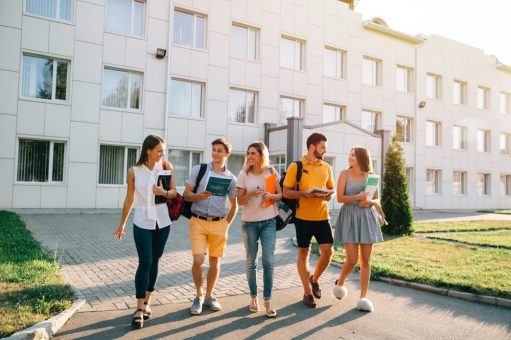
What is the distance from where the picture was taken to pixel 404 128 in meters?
25.7

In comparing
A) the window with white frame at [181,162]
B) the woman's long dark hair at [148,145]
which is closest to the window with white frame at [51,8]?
the window with white frame at [181,162]

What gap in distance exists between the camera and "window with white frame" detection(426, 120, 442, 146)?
2680 centimetres

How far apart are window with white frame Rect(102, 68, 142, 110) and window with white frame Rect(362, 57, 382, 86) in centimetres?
1343

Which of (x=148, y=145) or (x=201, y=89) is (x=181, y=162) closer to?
(x=201, y=89)

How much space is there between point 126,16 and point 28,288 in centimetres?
1495

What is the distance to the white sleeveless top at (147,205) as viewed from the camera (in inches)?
172

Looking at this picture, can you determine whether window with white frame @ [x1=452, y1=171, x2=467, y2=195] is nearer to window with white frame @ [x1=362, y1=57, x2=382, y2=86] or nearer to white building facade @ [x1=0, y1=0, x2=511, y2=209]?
white building facade @ [x1=0, y1=0, x2=511, y2=209]

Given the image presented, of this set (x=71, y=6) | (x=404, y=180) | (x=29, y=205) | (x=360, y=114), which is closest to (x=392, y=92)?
(x=360, y=114)

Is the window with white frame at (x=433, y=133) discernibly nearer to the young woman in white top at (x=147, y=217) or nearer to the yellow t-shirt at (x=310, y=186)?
the yellow t-shirt at (x=310, y=186)

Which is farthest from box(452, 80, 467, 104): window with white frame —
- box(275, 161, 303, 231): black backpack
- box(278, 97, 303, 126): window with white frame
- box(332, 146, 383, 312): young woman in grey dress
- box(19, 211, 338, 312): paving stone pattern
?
box(275, 161, 303, 231): black backpack

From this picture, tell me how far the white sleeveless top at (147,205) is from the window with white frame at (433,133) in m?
25.5

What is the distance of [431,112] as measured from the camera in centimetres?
2675

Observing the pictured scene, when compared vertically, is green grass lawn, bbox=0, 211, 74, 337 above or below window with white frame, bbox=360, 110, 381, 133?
below

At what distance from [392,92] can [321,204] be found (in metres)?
21.8
